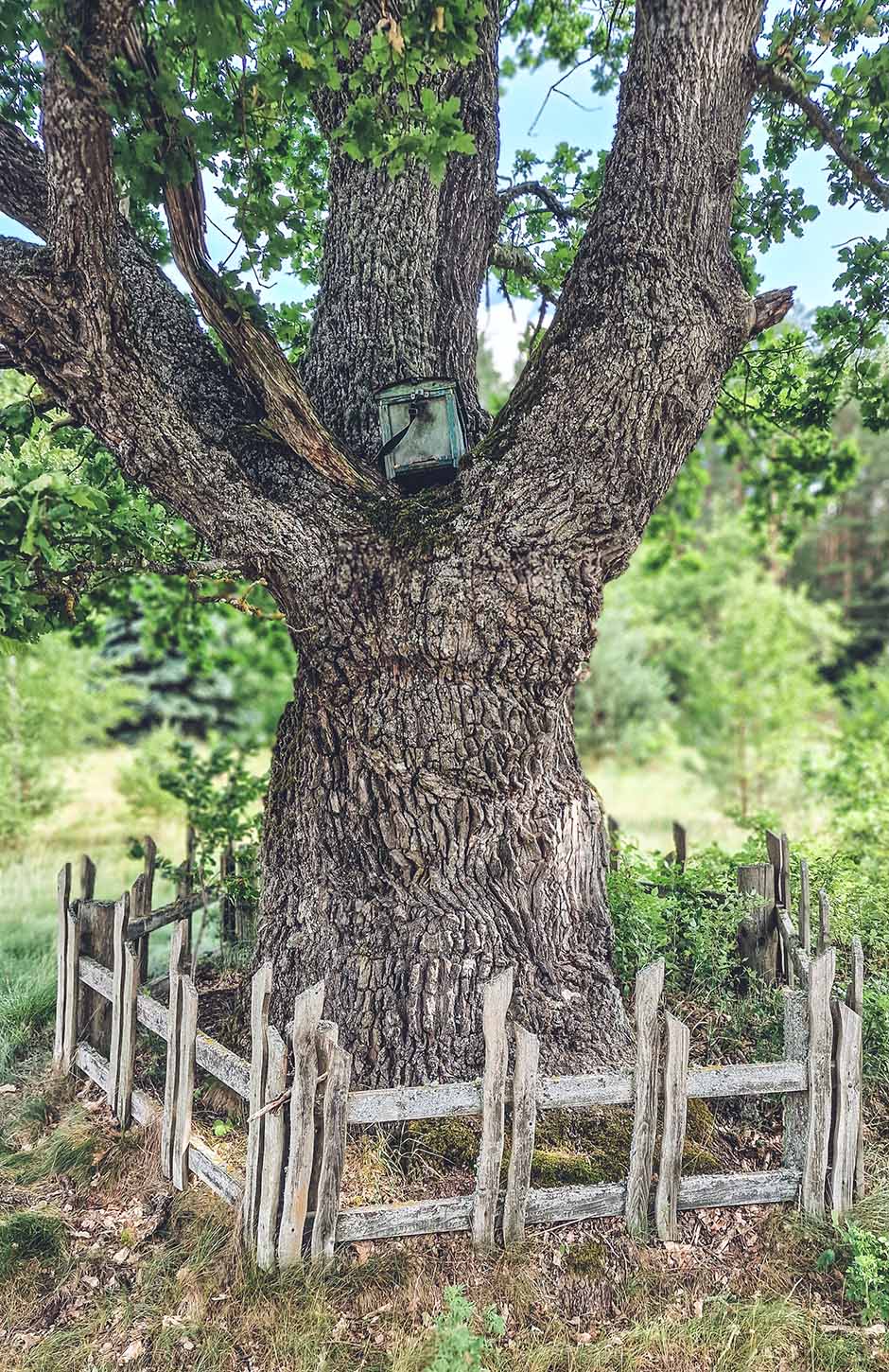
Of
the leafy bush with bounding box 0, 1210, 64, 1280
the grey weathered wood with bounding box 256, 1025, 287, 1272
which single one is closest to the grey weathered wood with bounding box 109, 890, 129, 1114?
the leafy bush with bounding box 0, 1210, 64, 1280

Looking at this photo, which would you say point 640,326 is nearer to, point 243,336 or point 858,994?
point 243,336

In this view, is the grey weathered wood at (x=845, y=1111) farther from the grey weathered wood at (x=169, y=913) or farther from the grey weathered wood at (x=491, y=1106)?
the grey weathered wood at (x=169, y=913)

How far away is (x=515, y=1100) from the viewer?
333 cm

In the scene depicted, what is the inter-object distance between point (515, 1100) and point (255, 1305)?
132 centimetres

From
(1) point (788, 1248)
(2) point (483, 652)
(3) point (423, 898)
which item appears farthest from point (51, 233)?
(1) point (788, 1248)

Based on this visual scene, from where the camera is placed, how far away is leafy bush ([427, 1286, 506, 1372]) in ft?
9.52

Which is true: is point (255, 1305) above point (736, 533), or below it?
below

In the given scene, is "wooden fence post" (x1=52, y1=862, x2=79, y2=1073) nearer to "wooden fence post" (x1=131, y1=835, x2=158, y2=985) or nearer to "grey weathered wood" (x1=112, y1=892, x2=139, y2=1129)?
"wooden fence post" (x1=131, y1=835, x2=158, y2=985)

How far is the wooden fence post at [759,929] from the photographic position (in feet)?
16.2

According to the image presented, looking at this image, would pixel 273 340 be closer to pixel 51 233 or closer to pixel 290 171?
pixel 51 233

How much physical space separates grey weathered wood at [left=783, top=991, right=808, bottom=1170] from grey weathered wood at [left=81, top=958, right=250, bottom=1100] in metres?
2.44

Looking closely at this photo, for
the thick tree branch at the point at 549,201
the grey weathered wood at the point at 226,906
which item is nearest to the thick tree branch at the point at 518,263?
the thick tree branch at the point at 549,201

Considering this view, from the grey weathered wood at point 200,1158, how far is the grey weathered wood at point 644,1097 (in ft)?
5.69

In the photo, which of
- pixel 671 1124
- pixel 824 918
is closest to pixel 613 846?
pixel 824 918
